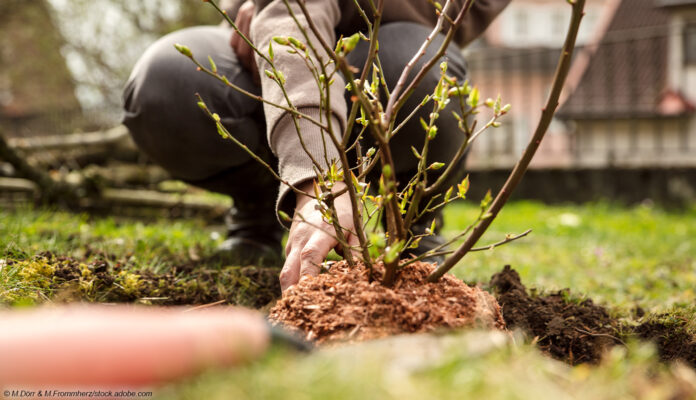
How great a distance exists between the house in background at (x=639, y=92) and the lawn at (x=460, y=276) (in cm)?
367

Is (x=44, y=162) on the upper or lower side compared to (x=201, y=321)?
lower

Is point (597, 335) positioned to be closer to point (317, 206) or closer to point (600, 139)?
point (317, 206)

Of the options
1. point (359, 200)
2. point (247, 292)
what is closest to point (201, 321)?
point (359, 200)

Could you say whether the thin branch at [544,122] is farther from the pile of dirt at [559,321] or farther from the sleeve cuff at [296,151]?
the sleeve cuff at [296,151]

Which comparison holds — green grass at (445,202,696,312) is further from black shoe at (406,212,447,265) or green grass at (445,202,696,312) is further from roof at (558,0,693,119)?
roof at (558,0,693,119)

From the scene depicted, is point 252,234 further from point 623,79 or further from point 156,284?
point 623,79

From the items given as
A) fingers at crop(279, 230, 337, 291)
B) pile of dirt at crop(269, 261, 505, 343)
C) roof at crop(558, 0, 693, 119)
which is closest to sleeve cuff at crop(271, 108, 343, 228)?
fingers at crop(279, 230, 337, 291)

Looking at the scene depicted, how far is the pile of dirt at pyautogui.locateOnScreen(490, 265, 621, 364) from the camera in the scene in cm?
156

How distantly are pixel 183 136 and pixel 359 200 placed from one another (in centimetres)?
131

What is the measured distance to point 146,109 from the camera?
8.04ft

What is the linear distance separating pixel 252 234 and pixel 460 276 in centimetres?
105

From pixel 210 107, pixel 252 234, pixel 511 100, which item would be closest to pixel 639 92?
pixel 511 100

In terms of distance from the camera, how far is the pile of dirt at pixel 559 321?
1.56m

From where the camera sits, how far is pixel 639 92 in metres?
11.4
